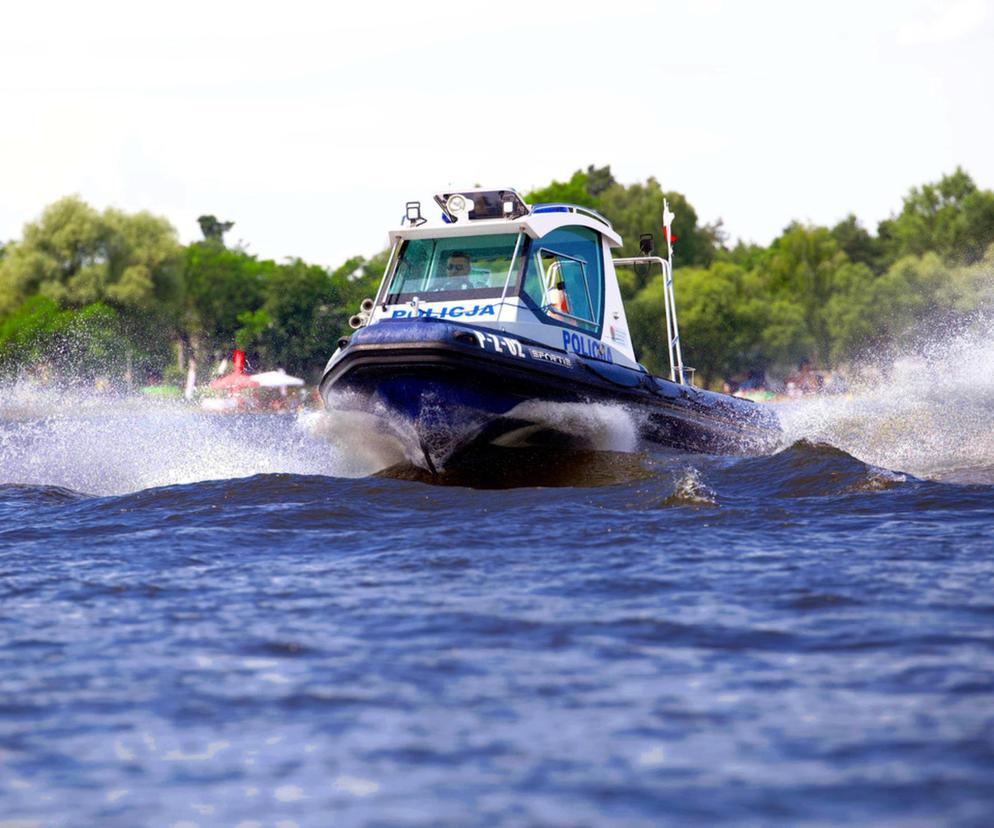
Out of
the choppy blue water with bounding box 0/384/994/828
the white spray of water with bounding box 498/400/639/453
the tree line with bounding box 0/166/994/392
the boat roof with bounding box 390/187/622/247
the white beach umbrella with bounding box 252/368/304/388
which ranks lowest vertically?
the choppy blue water with bounding box 0/384/994/828

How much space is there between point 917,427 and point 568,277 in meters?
8.12

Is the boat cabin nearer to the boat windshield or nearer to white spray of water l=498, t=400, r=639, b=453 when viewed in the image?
the boat windshield

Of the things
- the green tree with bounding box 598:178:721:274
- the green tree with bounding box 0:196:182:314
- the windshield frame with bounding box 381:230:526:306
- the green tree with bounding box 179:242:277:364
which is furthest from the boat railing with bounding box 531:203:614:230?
the green tree with bounding box 179:242:277:364

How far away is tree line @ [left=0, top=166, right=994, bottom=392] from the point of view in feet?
222

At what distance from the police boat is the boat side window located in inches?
0.6

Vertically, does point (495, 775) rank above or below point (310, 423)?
below

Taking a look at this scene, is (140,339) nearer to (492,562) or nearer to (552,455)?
(552,455)

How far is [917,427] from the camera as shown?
20297 mm

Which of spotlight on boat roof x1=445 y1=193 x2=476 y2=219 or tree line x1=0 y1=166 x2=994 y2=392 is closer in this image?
spotlight on boat roof x1=445 y1=193 x2=476 y2=219

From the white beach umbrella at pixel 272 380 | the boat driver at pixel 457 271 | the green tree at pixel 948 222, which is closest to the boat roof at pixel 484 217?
the boat driver at pixel 457 271

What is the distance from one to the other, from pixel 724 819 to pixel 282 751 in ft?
4.94

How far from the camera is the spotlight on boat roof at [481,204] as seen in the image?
45.5 ft

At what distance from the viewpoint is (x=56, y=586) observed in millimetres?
7863

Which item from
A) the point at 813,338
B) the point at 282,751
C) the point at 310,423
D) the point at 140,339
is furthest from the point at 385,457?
the point at 813,338
